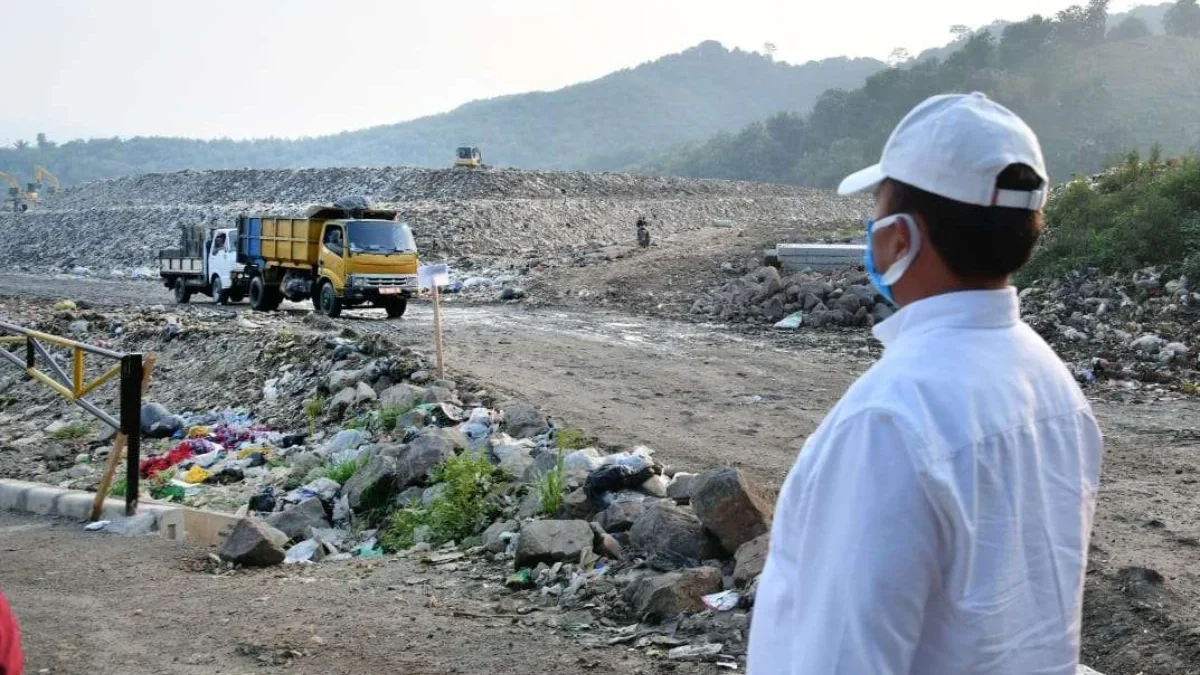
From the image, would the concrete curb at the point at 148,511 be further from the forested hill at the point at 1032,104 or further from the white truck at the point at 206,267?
the forested hill at the point at 1032,104

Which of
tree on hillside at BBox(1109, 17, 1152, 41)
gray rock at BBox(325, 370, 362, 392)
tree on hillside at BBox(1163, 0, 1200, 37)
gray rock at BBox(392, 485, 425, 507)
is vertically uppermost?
tree on hillside at BBox(1163, 0, 1200, 37)

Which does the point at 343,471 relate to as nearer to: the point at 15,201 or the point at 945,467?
the point at 945,467

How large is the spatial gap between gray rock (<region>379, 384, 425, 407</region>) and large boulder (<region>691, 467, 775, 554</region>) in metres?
5.57

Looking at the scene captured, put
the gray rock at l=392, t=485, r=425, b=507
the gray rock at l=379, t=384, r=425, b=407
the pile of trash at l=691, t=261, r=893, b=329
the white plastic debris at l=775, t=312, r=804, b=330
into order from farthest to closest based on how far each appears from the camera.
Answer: the white plastic debris at l=775, t=312, r=804, b=330 → the pile of trash at l=691, t=261, r=893, b=329 → the gray rock at l=379, t=384, r=425, b=407 → the gray rock at l=392, t=485, r=425, b=507

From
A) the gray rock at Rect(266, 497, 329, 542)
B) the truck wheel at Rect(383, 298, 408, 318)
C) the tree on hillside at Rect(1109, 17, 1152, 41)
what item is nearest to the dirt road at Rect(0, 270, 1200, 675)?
the truck wheel at Rect(383, 298, 408, 318)

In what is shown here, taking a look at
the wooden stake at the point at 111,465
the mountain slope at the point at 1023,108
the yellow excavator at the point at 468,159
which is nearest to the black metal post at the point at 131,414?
the wooden stake at the point at 111,465

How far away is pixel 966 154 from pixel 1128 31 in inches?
5005

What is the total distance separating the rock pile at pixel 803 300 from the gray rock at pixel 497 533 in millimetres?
11850

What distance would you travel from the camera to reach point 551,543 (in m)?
6.66

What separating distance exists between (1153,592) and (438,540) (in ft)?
14.5

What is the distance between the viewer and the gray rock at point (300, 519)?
27.9 feet

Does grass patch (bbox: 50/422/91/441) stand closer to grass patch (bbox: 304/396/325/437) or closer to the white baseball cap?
grass patch (bbox: 304/396/325/437)

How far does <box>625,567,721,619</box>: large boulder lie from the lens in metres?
5.68

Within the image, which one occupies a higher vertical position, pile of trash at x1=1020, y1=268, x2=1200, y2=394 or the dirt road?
pile of trash at x1=1020, y1=268, x2=1200, y2=394
